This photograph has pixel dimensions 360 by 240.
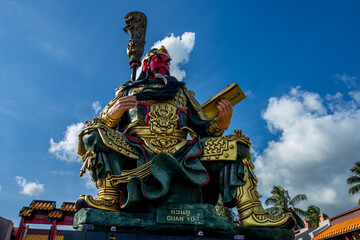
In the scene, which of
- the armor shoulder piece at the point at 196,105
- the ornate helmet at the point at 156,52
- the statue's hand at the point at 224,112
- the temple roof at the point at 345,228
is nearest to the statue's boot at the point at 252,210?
the statue's hand at the point at 224,112

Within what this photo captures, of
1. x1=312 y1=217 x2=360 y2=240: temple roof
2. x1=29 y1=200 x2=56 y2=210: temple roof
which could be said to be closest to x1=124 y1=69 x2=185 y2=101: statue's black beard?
x1=29 y1=200 x2=56 y2=210: temple roof

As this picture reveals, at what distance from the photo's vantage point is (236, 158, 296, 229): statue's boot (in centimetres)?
427

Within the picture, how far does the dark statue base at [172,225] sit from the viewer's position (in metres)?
4.07

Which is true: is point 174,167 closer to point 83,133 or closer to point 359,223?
point 83,133

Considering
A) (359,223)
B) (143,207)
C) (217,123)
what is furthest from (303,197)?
(143,207)

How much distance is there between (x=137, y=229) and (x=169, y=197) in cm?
68

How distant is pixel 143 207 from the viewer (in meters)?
4.48

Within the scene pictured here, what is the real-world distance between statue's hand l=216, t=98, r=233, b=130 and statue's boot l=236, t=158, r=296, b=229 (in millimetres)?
1002

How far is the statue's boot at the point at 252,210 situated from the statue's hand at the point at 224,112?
100cm

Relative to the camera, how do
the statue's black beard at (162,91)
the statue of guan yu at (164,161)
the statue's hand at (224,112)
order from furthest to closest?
the statue's black beard at (162,91) → the statue's hand at (224,112) → the statue of guan yu at (164,161)

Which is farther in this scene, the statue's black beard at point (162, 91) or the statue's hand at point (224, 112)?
the statue's black beard at point (162, 91)

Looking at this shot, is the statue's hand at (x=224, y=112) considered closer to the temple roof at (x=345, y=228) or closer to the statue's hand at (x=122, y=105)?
the statue's hand at (x=122, y=105)

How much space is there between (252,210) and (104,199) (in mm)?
2126

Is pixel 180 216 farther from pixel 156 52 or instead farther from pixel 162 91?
pixel 156 52
